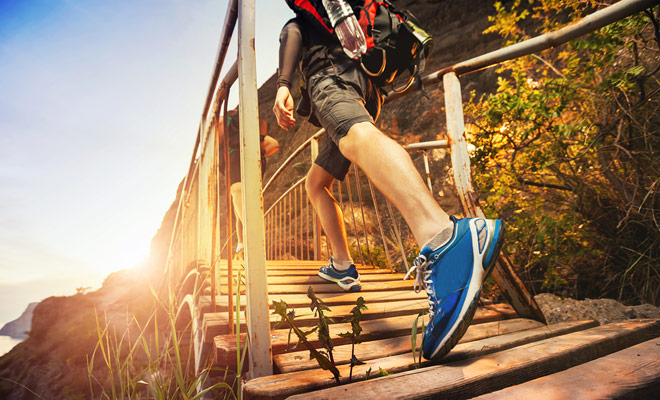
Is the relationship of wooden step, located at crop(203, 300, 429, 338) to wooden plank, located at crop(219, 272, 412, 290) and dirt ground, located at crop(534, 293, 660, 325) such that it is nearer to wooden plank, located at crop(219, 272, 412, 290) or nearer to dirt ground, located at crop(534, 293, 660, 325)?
wooden plank, located at crop(219, 272, 412, 290)

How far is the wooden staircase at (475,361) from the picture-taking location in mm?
584

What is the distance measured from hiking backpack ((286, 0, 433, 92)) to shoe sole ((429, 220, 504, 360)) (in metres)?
0.87

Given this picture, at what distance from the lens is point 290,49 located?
4.55 ft

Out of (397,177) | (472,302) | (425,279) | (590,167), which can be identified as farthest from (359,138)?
(590,167)

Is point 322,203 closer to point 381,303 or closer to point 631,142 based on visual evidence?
point 381,303

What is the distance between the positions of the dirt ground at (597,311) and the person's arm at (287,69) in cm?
171

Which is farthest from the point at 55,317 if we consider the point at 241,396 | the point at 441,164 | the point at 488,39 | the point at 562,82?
the point at 488,39

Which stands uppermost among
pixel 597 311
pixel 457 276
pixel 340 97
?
pixel 340 97

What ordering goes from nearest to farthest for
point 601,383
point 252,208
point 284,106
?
point 601,383, point 252,208, point 284,106

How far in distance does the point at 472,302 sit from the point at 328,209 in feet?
3.67

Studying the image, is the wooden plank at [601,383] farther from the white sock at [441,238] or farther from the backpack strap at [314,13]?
the backpack strap at [314,13]

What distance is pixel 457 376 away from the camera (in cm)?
65

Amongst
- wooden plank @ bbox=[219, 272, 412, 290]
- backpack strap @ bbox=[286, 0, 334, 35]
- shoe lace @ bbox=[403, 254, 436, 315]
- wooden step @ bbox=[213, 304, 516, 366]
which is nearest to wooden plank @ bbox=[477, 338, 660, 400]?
shoe lace @ bbox=[403, 254, 436, 315]

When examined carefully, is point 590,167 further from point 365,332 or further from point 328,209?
point 365,332
